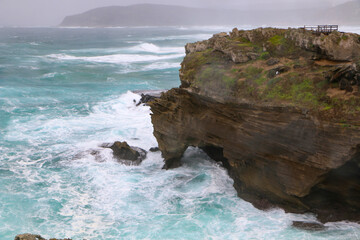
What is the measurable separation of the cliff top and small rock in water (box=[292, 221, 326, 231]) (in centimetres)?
411

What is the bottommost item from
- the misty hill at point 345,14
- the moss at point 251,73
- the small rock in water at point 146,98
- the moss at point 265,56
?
the small rock in water at point 146,98

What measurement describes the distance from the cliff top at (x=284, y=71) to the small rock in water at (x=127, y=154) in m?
5.14

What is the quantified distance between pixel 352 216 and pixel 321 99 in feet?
15.2

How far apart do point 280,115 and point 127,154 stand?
9965mm

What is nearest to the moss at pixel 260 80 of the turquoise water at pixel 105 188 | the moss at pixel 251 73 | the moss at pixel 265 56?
the moss at pixel 251 73

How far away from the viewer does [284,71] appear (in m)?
Result: 15.9

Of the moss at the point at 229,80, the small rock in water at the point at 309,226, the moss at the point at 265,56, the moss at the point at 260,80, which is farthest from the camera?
the moss at the point at 265,56

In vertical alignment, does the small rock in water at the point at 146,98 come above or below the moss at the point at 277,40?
below

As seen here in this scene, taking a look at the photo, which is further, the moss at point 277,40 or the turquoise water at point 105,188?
the moss at point 277,40

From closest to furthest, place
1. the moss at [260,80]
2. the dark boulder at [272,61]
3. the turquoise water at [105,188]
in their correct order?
the turquoise water at [105,188]
the moss at [260,80]
the dark boulder at [272,61]

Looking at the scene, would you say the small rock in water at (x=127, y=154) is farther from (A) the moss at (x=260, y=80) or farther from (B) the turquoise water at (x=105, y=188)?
(A) the moss at (x=260, y=80)

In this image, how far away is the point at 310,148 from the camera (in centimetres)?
1363

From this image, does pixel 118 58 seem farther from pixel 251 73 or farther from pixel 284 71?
pixel 284 71

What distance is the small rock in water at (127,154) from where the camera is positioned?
21141mm
